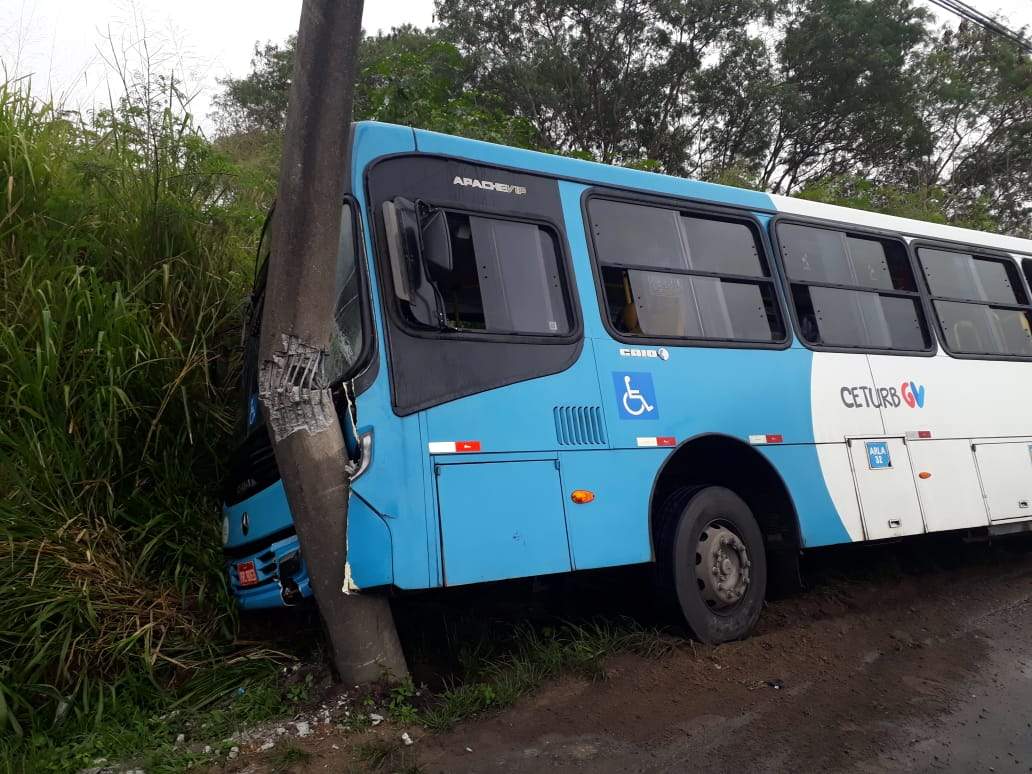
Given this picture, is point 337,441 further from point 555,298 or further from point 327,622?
point 555,298

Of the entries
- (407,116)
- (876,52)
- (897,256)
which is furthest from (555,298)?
(876,52)

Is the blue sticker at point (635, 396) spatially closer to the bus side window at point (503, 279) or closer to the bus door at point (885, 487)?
the bus side window at point (503, 279)

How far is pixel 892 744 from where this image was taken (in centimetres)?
394

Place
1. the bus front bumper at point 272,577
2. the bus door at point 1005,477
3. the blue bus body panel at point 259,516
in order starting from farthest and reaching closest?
the bus door at point 1005,477, the blue bus body panel at point 259,516, the bus front bumper at point 272,577

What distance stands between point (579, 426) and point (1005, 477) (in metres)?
4.59

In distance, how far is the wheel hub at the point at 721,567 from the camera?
5.11 meters

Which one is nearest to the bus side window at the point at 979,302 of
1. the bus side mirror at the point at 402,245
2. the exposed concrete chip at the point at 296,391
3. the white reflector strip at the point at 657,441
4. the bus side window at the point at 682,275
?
the bus side window at the point at 682,275

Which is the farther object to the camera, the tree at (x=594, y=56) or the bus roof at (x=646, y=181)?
the tree at (x=594, y=56)

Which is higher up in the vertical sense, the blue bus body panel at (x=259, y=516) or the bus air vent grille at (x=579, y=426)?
the bus air vent grille at (x=579, y=426)

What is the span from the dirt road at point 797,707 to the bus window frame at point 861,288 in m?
1.94

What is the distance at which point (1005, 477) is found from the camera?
7117 mm

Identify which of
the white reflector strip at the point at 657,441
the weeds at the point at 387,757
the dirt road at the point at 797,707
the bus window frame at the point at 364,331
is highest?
the bus window frame at the point at 364,331

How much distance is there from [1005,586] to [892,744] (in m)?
3.91

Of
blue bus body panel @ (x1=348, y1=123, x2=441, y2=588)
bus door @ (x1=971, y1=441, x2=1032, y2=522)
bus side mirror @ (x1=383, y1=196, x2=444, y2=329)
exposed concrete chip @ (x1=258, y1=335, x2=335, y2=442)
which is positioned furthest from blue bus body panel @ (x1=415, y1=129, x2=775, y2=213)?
bus door @ (x1=971, y1=441, x2=1032, y2=522)
